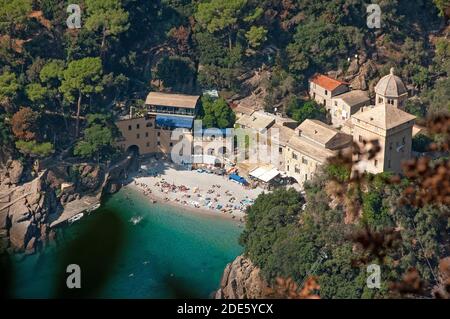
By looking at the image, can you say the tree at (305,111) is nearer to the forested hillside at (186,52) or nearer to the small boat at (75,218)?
the forested hillside at (186,52)

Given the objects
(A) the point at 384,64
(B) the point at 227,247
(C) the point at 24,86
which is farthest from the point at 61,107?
(A) the point at 384,64

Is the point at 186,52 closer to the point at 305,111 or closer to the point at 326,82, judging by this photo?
the point at 305,111

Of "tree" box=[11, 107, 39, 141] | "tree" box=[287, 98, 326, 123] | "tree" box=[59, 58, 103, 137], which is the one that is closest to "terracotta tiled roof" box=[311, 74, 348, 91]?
"tree" box=[287, 98, 326, 123]

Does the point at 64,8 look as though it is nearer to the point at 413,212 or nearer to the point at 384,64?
the point at 384,64

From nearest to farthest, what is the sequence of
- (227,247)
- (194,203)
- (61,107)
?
(227,247), (194,203), (61,107)

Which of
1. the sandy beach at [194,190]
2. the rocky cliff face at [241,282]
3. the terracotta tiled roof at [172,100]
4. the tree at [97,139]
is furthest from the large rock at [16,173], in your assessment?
the rocky cliff face at [241,282]

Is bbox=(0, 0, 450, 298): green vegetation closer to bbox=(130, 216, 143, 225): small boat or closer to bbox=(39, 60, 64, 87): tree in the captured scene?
bbox=(39, 60, 64, 87): tree

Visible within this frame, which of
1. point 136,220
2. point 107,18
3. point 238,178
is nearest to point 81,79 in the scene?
point 107,18

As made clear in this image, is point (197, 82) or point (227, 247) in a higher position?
point (197, 82)
